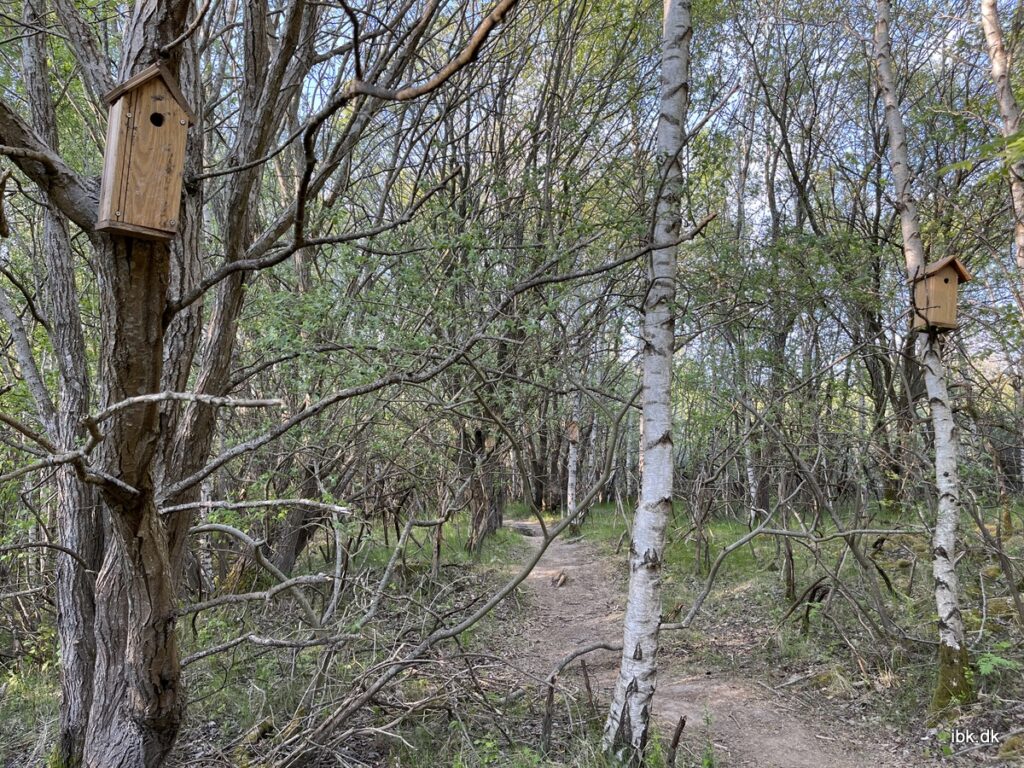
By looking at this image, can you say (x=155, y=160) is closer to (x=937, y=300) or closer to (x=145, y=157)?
(x=145, y=157)

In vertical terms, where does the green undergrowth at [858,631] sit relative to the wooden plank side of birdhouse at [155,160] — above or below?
below

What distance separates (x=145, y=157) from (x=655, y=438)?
9.60ft

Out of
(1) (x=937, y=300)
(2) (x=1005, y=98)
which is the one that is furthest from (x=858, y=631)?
(2) (x=1005, y=98)

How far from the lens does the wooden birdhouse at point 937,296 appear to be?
14.8ft

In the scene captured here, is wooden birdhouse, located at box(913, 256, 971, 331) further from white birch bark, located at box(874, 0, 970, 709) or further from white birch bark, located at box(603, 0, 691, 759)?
white birch bark, located at box(603, 0, 691, 759)

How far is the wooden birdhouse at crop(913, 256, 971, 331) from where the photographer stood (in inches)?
177

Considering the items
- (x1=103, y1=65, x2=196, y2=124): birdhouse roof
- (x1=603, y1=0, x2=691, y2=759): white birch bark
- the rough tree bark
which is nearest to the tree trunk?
(x1=103, y1=65, x2=196, y2=124): birdhouse roof

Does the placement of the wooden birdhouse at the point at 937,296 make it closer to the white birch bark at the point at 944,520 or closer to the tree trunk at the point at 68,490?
the white birch bark at the point at 944,520

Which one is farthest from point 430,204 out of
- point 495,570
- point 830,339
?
point 830,339

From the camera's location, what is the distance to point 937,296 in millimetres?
4523

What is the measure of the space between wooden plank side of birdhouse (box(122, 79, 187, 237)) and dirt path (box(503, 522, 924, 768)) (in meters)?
4.29

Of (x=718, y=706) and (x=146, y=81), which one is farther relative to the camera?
(x=718, y=706)

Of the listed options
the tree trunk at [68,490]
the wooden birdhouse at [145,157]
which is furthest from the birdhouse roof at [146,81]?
the tree trunk at [68,490]

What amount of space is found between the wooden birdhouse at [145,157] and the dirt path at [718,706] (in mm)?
4293
